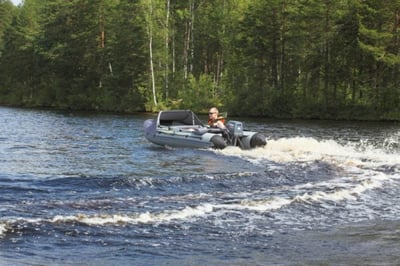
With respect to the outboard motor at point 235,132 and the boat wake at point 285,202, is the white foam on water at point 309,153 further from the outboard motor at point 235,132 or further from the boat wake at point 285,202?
the outboard motor at point 235,132

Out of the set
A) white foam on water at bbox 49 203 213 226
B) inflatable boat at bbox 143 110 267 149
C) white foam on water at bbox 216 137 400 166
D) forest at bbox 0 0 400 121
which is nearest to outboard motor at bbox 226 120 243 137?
inflatable boat at bbox 143 110 267 149

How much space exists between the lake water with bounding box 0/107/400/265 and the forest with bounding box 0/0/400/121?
23283 millimetres

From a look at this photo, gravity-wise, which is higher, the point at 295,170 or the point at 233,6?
the point at 233,6

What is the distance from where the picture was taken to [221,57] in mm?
56000

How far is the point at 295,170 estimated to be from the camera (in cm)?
1603

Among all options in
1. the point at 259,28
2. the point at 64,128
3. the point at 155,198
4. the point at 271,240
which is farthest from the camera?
the point at 259,28

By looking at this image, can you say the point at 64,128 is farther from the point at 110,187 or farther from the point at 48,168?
the point at 110,187

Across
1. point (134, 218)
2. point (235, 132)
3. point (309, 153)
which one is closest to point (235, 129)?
point (235, 132)

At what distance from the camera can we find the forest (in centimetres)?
4238

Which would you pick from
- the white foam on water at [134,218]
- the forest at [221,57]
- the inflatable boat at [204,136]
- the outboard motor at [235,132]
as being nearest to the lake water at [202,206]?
the white foam on water at [134,218]

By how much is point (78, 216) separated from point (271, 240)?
134 inches

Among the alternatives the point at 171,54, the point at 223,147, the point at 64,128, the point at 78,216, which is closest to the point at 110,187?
the point at 78,216

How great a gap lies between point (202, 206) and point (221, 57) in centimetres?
4578

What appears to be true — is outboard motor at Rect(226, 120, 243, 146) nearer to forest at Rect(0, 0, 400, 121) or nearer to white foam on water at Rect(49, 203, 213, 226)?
white foam on water at Rect(49, 203, 213, 226)
